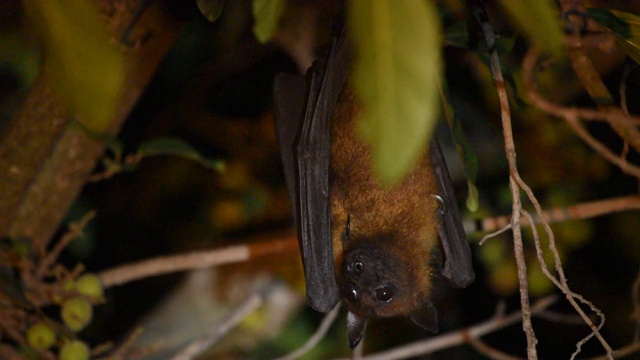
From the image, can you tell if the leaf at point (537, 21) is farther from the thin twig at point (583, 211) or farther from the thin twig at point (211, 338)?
the thin twig at point (211, 338)

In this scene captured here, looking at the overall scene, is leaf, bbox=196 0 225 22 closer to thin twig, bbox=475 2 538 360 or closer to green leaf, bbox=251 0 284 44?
green leaf, bbox=251 0 284 44

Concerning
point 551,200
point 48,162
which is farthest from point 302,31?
point 551,200

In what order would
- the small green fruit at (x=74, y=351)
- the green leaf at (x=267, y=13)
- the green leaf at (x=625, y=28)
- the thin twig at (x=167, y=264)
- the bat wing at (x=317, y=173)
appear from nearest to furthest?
the green leaf at (x=267, y=13)
the green leaf at (x=625, y=28)
the bat wing at (x=317, y=173)
the small green fruit at (x=74, y=351)
the thin twig at (x=167, y=264)

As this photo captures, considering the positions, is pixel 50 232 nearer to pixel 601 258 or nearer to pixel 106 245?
pixel 106 245

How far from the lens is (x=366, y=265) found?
8.75ft

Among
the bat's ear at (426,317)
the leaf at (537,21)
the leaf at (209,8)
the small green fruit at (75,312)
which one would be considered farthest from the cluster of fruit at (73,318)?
the leaf at (537,21)

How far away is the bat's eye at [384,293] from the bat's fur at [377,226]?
0.02 metres

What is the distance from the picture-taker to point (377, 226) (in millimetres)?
2770

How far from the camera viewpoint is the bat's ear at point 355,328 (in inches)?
97.0

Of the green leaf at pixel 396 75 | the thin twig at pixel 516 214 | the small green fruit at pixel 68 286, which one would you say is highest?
the green leaf at pixel 396 75

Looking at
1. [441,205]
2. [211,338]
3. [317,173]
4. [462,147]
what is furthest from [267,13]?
[211,338]

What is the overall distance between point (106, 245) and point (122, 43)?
318cm

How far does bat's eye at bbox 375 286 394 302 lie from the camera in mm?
2664

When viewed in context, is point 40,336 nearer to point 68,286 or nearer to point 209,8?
point 68,286
